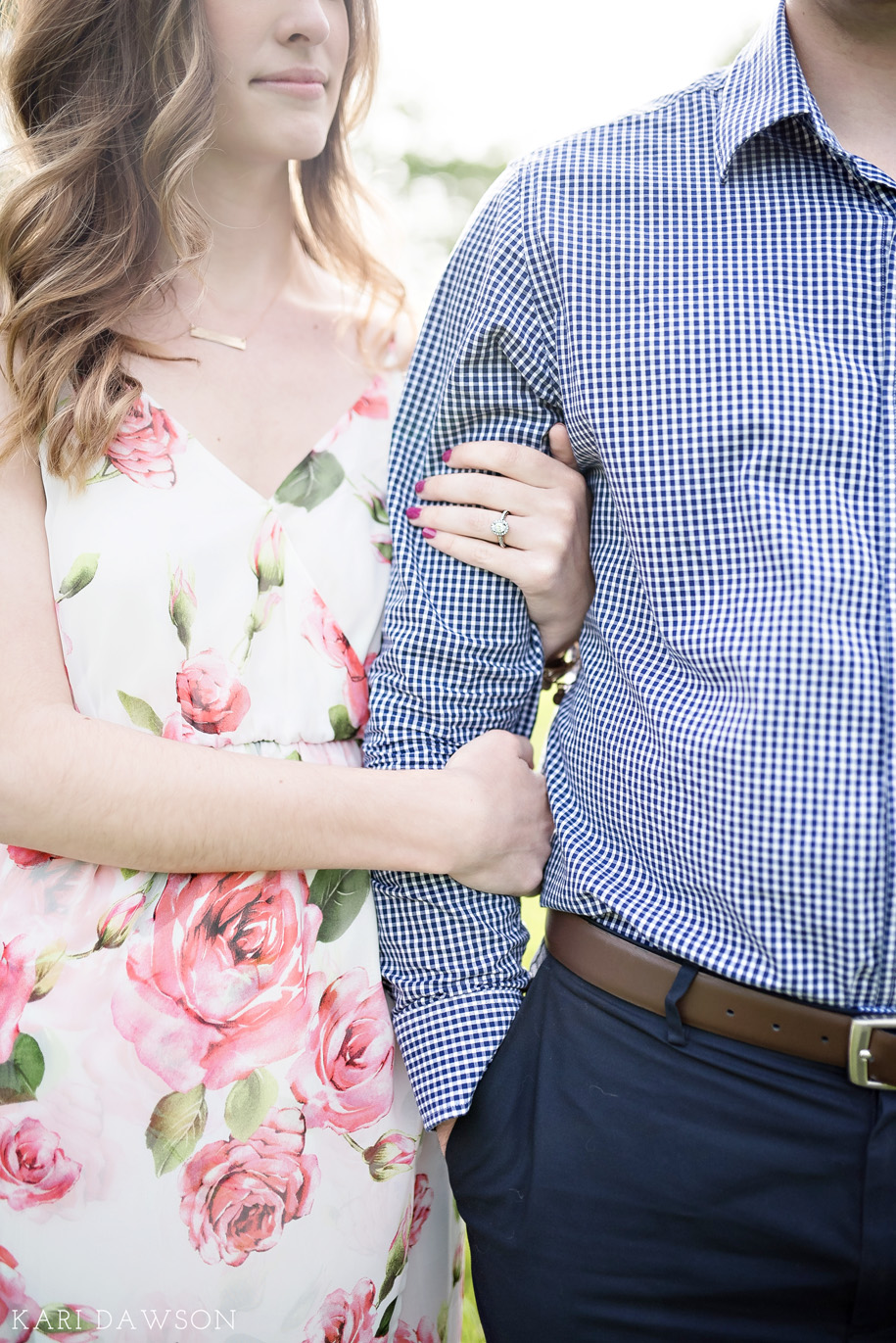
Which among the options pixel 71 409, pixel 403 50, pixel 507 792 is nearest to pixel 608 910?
pixel 507 792

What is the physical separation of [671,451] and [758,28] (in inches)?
24.9

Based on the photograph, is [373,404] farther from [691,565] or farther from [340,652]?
[691,565]

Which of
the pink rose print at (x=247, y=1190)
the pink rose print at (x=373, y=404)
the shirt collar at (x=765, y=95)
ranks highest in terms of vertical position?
the shirt collar at (x=765, y=95)

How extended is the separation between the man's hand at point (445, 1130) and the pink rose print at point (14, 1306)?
54cm

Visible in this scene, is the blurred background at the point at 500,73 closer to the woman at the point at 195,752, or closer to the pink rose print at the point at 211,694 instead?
the woman at the point at 195,752

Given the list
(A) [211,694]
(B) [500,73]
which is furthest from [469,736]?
(B) [500,73]

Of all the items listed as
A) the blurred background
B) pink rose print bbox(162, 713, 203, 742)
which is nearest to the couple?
pink rose print bbox(162, 713, 203, 742)

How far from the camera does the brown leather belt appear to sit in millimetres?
1246

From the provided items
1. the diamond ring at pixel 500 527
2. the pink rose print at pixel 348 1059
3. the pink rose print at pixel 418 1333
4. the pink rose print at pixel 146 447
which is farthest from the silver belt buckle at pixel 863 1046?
the pink rose print at pixel 146 447

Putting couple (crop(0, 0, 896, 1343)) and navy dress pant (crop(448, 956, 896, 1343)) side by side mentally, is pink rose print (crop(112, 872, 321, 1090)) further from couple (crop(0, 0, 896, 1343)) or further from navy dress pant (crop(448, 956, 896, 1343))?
navy dress pant (crop(448, 956, 896, 1343))

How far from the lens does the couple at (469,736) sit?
1.31 m

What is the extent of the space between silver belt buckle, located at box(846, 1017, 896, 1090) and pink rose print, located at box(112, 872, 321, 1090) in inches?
26.8

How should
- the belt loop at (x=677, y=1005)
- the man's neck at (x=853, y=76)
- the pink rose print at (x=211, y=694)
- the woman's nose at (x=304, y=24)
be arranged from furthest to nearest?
the woman's nose at (x=304, y=24)
the pink rose print at (x=211, y=694)
the man's neck at (x=853, y=76)
the belt loop at (x=677, y=1005)

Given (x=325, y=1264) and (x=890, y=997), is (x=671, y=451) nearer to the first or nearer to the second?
(x=890, y=997)
